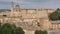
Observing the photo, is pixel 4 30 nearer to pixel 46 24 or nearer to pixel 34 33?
pixel 34 33

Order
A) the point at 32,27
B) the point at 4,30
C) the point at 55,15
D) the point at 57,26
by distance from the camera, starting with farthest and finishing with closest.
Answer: the point at 55,15 → the point at 57,26 → the point at 32,27 → the point at 4,30

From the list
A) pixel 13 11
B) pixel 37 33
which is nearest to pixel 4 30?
pixel 37 33

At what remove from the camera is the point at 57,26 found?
54.9 meters

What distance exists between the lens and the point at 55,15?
213 feet

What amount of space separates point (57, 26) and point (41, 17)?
4.58 meters

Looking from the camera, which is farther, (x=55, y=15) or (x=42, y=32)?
(x=55, y=15)

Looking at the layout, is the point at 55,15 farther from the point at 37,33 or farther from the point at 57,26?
the point at 37,33

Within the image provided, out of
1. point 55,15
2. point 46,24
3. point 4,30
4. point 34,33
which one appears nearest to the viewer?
point 4,30

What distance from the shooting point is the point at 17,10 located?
62812 millimetres

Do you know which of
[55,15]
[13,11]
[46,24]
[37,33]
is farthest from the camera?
[55,15]

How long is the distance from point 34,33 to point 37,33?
8.26 ft

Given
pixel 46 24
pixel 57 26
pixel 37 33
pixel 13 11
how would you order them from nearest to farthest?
pixel 37 33
pixel 46 24
pixel 57 26
pixel 13 11

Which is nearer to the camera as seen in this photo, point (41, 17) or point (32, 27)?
point (32, 27)

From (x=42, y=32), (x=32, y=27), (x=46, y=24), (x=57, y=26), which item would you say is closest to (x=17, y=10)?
(x=57, y=26)
